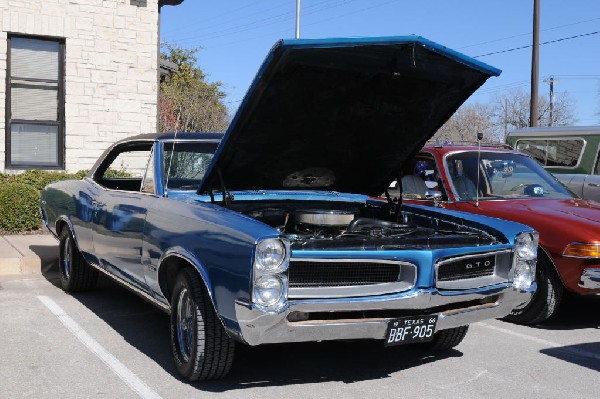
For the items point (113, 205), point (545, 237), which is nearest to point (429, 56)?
point (545, 237)

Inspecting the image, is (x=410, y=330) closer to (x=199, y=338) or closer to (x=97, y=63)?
(x=199, y=338)

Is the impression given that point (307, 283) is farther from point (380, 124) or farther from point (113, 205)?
point (113, 205)

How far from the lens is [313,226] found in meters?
4.91

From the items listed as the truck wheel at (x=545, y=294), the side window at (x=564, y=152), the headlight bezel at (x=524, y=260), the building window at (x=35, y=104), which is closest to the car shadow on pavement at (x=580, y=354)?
the truck wheel at (x=545, y=294)

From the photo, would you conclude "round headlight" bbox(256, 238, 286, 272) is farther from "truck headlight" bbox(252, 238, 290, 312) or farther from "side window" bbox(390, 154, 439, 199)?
"side window" bbox(390, 154, 439, 199)

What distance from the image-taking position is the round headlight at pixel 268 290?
3711 mm

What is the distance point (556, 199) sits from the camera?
6914 millimetres

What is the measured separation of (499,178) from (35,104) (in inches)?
312

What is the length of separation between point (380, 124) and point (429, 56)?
2.83 ft

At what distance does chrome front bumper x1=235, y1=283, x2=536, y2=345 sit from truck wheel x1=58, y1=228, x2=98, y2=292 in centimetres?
353

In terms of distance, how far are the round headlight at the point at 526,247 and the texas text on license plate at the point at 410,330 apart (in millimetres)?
888

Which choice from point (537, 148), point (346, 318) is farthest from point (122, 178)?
point (537, 148)

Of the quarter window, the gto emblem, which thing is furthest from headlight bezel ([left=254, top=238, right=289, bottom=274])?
the quarter window

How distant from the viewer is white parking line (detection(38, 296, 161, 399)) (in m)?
4.21
